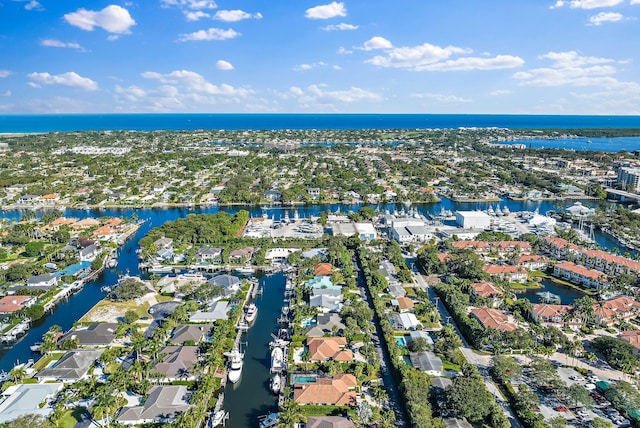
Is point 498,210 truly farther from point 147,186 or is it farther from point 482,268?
point 147,186

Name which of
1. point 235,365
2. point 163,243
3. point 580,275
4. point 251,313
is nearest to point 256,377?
point 235,365

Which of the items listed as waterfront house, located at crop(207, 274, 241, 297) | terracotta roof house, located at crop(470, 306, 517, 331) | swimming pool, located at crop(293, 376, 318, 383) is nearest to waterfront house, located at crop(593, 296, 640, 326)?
terracotta roof house, located at crop(470, 306, 517, 331)

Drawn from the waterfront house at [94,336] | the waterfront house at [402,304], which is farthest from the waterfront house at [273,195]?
the waterfront house at [94,336]

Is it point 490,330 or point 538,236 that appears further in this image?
point 538,236

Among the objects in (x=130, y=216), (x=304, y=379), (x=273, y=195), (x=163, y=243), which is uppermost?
(x=273, y=195)

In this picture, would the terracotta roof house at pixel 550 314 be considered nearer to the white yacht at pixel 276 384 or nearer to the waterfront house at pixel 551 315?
the waterfront house at pixel 551 315

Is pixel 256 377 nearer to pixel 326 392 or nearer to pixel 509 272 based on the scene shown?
pixel 326 392

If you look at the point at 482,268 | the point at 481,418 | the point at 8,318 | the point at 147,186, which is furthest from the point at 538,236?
the point at 147,186
